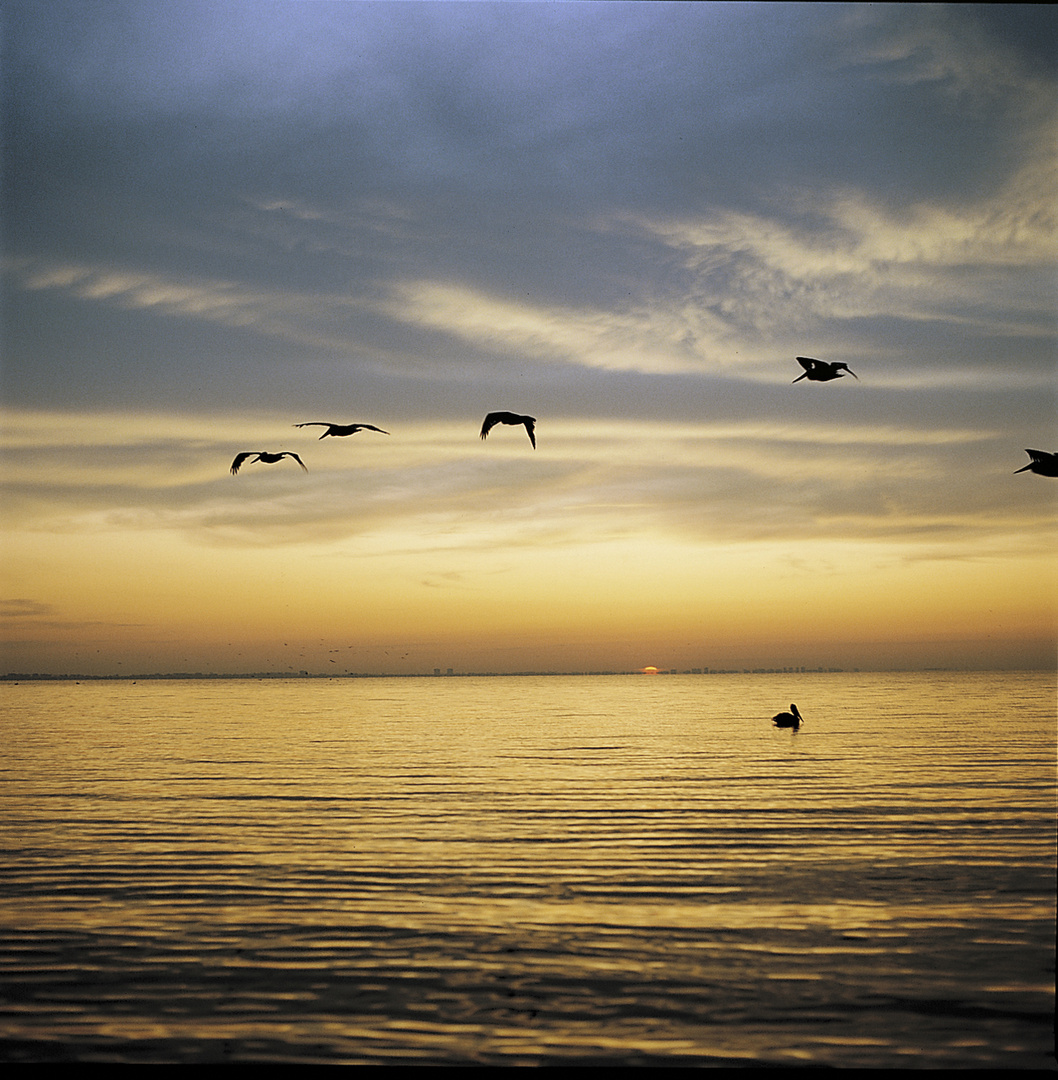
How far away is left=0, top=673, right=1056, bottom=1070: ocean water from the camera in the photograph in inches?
324

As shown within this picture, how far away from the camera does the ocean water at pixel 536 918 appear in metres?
8.23

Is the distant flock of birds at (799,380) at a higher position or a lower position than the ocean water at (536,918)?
higher

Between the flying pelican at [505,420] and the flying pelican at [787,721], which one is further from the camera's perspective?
the flying pelican at [787,721]

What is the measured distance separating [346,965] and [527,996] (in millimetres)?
2125

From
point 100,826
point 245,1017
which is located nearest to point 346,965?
point 245,1017

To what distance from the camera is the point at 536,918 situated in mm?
11695

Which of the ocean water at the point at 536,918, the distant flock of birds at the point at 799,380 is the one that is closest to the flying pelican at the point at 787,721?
the ocean water at the point at 536,918

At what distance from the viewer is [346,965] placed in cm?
1001

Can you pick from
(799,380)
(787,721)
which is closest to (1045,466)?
(799,380)

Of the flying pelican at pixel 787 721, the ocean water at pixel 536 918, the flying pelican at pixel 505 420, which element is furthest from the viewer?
the flying pelican at pixel 787 721

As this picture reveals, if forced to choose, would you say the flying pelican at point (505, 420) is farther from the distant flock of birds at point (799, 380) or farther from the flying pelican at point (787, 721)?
the flying pelican at point (787, 721)

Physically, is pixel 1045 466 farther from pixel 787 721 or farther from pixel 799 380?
pixel 787 721

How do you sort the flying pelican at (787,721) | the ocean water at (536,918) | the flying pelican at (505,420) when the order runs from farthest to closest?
the flying pelican at (787,721), the flying pelican at (505,420), the ocean water at (536,918)

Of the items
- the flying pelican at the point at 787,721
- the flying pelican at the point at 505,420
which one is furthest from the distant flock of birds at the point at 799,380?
the flying pelican at the point at 787,721
